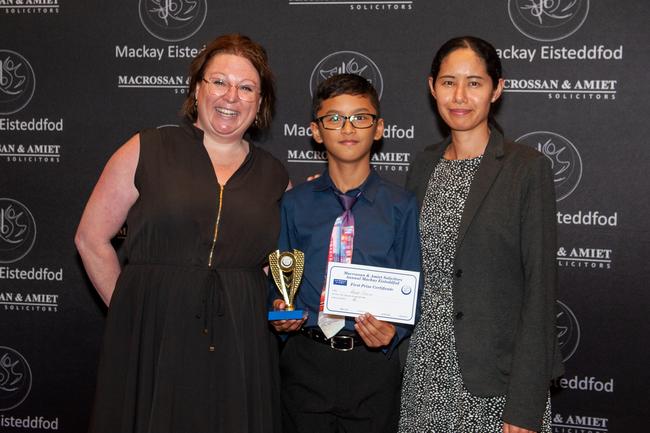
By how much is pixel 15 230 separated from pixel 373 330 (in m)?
2.65

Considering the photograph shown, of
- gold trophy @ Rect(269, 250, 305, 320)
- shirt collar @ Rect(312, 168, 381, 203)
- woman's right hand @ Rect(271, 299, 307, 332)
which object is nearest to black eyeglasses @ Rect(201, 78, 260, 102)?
shirt collar @ Rect(312, 168, 381, 203)

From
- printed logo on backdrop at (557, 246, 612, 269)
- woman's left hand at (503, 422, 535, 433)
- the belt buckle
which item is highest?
printed logo on backdrop at (557, 246, 612, 269)

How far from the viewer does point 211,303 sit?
8.21 ft

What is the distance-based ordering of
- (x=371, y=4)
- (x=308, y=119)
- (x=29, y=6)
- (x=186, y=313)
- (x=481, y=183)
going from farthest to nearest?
(x=29, y=6) → (x=308, y=119) → (x=371, y=4) → (x=186, y=313) → (x=481, y=183)

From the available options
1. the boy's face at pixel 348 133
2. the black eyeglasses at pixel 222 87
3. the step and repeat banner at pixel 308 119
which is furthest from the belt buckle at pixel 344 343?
the step and repeat banner at pixel 308 119

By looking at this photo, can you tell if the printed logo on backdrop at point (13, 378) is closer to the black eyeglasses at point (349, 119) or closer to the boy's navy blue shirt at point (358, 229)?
the boy's navy blue shirt at point (358, 229)

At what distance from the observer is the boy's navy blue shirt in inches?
103

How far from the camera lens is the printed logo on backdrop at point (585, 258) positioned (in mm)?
3480

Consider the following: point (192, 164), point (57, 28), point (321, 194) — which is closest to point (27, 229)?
point (57, 28)

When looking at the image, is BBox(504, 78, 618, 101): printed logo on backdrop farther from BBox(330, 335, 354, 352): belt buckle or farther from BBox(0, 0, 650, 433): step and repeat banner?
BBox(330, 335, 354, 352): belt buckle

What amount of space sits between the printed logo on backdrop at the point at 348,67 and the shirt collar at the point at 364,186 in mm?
1038

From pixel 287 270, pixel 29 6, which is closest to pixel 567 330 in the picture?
pixel 287 270

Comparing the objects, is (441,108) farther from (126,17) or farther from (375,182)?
(126,17)

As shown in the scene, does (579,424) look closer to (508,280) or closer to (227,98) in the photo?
(508,280)
